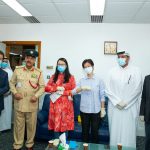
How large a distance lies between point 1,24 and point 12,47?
630 millimetres

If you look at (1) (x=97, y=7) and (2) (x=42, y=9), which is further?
(2) (x=42, y=9)

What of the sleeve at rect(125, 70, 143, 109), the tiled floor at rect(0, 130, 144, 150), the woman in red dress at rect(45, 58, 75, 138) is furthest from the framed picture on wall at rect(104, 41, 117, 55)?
the tiled floor at rect(0, 130, 144, 150)

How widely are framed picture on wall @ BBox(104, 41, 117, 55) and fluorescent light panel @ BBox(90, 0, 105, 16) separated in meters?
0.81

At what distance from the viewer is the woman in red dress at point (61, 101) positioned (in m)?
3.02

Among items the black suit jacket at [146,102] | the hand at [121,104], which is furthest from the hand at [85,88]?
the black suit jacket at [146,102]

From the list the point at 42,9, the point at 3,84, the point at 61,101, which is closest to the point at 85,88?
the point at 61,101

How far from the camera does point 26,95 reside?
305 centimetres

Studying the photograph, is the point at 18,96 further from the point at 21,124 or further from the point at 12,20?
the point at 12,20

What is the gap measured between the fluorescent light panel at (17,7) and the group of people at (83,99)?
1.07m

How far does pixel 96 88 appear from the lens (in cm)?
301

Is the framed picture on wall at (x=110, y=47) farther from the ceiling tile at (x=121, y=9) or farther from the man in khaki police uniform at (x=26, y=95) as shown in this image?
the man in khaki police uniform at (x=26, y=95)

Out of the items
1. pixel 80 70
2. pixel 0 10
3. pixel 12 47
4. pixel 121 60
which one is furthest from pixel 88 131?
pixel 12 47

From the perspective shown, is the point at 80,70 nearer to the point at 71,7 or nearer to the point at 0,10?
the point at 71,7

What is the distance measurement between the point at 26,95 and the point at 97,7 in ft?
6.39
